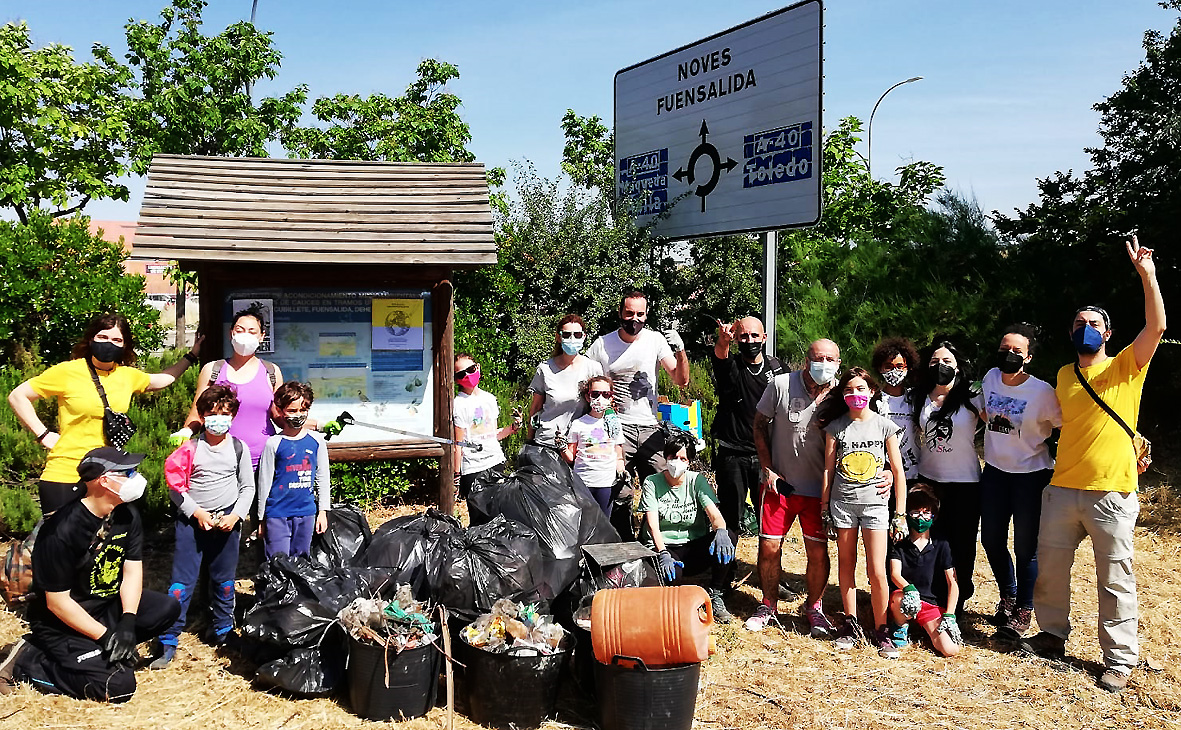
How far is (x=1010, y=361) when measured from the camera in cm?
490

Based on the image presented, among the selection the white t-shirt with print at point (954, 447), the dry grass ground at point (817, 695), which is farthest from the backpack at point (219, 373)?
the white t-shirt with print at point (954, 447)

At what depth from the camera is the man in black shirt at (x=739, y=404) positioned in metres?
5.80

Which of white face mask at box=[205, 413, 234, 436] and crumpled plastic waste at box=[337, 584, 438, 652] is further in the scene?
white face mask at box=[205, 413, 234, 436]

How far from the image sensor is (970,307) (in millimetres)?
10070

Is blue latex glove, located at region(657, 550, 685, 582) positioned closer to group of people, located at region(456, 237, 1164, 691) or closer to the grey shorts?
group of people, located at region(456, 237, 1164, 691)

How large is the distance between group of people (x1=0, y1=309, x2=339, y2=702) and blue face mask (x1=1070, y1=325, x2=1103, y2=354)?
4.11 metres

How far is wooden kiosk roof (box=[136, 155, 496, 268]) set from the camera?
20.7ft

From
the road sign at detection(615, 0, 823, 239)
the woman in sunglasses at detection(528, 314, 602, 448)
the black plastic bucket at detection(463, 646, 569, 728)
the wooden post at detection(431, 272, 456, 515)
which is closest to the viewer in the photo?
the black plastic bucket at detection(463, 646, 569, 728)

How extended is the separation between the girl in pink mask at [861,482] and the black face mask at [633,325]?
1.50 meters

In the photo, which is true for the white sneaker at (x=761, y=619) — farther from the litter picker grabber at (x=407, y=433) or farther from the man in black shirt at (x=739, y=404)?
the litter picker grabber at (x=407, y=433)

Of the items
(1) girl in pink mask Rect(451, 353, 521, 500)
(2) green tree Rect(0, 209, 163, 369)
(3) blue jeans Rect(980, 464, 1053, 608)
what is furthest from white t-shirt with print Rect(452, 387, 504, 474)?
(2) green tree Rect(0, 209, 163, 369)

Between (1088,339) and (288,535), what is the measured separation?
439 centimetres

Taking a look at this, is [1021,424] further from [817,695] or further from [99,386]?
[99,386]

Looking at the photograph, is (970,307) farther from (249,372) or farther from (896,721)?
(249,372)
